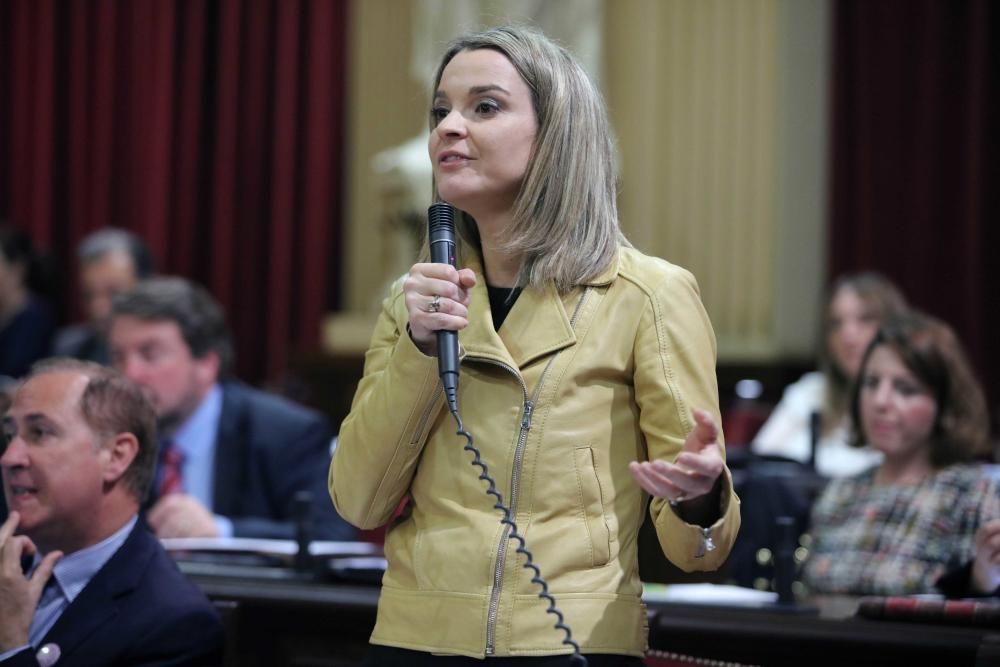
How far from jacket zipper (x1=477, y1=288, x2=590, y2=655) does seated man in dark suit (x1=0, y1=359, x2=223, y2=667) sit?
0.76 m

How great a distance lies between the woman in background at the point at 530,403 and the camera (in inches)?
70.7

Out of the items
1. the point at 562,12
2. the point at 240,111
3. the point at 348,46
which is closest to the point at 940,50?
the point at 562,12

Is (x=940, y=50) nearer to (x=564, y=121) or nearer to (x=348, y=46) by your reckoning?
(x=348, y=46)

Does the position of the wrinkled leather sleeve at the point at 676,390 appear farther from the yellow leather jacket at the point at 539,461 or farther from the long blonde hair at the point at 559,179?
the long blonde hair at the point at 559,179

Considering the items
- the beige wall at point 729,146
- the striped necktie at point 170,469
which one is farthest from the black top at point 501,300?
the beige wall at point 729,146

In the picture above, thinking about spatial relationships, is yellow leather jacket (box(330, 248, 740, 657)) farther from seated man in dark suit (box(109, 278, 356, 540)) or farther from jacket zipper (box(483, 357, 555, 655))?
seated man in dark suit (box(109, 278, 356, 540))

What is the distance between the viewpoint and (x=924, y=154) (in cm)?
601

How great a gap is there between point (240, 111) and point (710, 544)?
544 centimetres

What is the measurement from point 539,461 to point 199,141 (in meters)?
5.39

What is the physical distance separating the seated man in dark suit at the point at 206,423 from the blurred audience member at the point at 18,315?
2.09m

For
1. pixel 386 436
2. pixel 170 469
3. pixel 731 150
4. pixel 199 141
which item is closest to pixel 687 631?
pixel 386 436

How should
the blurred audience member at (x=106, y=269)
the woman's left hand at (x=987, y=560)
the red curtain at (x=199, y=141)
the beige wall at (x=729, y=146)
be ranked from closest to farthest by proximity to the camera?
the woman's left hand at (x=987, y=560) → the blurred audience member at (x=106, y=269) → the beige wall at (x=729, y=146) → the red curtain at (x=199, y=141)

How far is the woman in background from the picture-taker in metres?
1.80

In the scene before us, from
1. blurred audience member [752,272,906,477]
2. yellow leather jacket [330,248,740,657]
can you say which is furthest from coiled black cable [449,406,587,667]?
blurred audience member [752,272,906,477]
